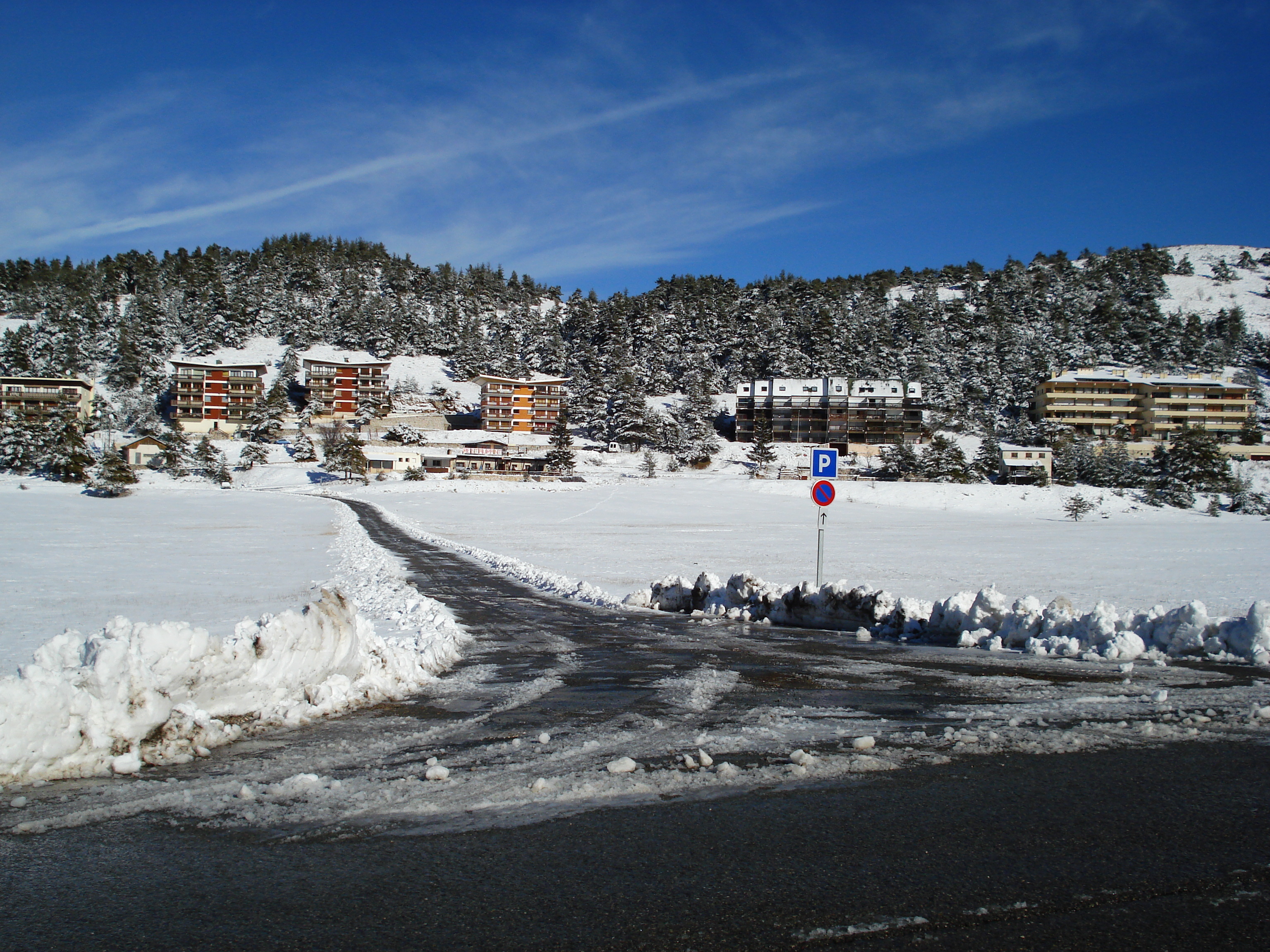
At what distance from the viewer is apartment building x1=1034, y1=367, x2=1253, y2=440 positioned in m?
103

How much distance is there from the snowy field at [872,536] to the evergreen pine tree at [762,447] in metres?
11.6

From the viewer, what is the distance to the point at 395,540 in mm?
32031

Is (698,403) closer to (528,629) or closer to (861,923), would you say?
(528,629)

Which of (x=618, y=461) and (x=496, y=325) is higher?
(x=496, y=325)

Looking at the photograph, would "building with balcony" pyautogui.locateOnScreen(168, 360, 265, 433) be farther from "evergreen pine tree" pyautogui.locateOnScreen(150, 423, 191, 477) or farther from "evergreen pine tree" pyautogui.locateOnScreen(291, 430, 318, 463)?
"evergreen pine tree" pyautogui.locateOnScreen(291, 430, 318, 463)

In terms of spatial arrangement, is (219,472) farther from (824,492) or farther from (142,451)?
(824,492)

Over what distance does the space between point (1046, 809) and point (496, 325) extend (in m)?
155

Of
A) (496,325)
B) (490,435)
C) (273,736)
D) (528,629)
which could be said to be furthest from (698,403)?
(273,736)

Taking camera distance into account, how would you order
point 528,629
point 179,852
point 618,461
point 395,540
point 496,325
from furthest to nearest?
point 496,325
point 618,461
point 395,540
point 528,629
point 179,852

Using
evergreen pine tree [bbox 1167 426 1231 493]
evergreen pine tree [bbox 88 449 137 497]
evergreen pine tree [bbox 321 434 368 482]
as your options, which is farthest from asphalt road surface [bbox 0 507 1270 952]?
evergreen pine tree [bbox 321 434 368 482]

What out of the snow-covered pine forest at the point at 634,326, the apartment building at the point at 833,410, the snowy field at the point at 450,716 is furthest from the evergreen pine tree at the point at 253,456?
the snowy field at the point at 450,716

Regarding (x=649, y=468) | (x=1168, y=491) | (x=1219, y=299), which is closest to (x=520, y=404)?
(x=649, y=468)

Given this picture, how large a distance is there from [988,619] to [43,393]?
4932 inches

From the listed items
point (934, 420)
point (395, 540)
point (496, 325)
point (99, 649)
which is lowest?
point (395, 540)
